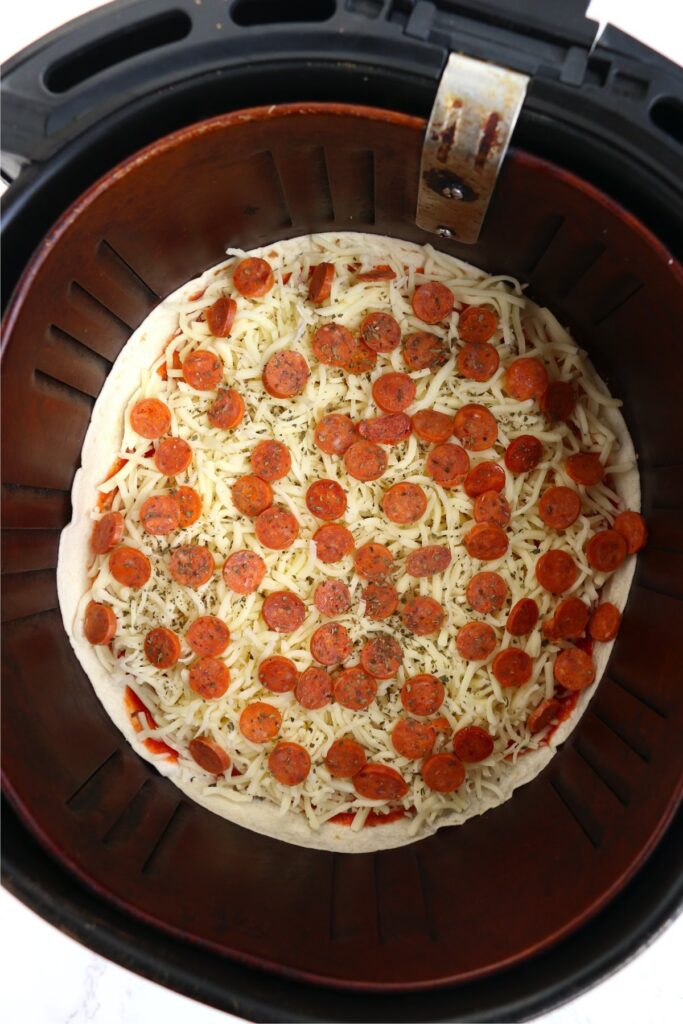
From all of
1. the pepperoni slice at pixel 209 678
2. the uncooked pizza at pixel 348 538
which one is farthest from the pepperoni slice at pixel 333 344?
the pepperoni slice at pixel 209 678

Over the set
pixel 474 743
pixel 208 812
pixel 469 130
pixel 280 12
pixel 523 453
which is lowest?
pixel 208 812

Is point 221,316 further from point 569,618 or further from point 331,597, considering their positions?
point 569,618

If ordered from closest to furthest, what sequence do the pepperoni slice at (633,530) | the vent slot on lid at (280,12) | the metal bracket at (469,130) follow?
the metal bracket at (469,130)
the vent slot on lid at (280,12)
the pepperoni slice at (633,530)

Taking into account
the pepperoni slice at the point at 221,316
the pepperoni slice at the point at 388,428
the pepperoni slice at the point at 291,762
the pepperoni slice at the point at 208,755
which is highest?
the pepperoni slice at the point at 221,316

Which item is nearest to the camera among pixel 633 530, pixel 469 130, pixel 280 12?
pixel 469 130

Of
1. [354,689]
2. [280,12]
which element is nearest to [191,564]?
[354,689]

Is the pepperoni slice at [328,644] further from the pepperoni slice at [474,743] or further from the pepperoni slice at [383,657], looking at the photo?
the pepperoni slice at [474,743]

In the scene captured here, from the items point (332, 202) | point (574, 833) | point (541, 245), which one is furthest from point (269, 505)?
point (574, 833)
